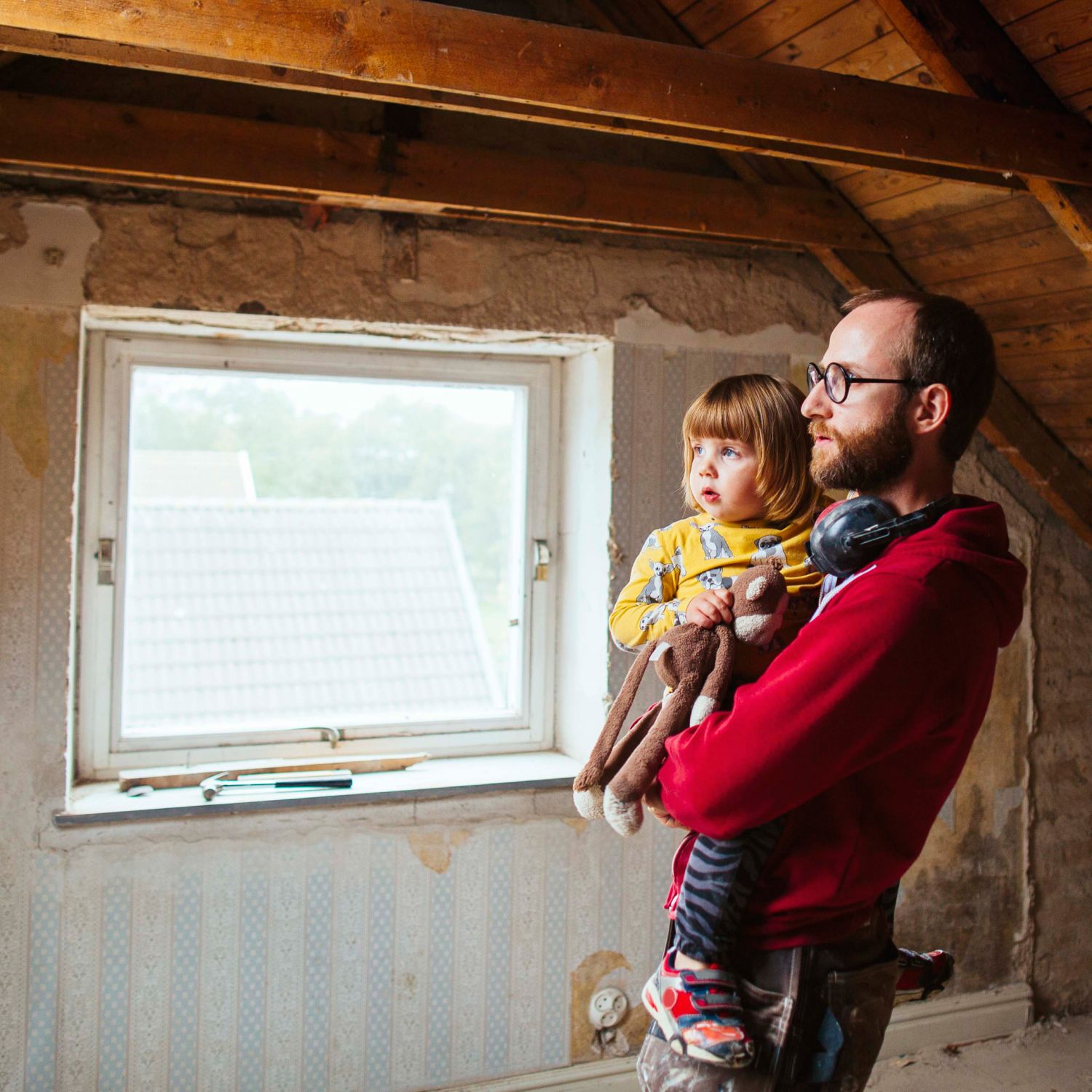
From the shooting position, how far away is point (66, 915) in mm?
2240

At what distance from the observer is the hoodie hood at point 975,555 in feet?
3.71

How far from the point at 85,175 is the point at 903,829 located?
204cm

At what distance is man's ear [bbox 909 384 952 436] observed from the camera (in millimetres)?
1213

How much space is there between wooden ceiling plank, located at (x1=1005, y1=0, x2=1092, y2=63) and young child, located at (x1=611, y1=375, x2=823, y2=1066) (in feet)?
3.18

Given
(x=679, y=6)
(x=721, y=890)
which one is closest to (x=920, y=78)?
(x=679, y=6)

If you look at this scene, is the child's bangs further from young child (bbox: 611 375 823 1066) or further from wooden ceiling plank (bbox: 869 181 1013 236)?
wooden ceiling plank (bbox: 869 181 1013 236)

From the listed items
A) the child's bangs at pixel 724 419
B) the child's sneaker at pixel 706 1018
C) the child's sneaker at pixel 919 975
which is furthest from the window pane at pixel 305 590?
the child's sneaker at pixel 706 1018

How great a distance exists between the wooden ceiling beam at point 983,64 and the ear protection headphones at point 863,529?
1147mm

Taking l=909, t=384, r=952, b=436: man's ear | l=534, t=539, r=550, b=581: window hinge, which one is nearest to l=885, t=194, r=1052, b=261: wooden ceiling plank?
l=534, t=539, r=550, b=581: window hinge

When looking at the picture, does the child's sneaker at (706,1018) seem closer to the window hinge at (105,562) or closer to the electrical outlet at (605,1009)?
the electrical outlet at (605,1009)

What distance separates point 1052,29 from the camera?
1.91m

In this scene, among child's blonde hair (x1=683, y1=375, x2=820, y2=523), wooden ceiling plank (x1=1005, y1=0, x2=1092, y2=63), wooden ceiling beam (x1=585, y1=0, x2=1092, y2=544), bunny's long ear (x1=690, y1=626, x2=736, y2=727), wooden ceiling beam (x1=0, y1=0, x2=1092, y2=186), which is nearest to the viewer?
bunny's long ear (x1=690, y1=626, x2=736, y2=727)

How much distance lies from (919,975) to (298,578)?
1.88 metres

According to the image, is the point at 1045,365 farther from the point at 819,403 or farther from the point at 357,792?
the point at 357,792
